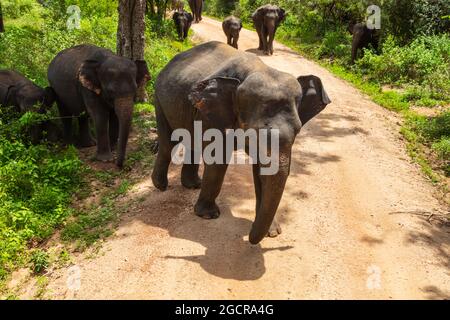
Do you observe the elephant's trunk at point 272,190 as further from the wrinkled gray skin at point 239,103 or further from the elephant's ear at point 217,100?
the elephant's ear at point 217,100

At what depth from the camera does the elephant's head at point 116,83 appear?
7773 mm

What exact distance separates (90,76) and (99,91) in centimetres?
31

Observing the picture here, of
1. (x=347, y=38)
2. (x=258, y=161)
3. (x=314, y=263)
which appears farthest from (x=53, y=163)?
(x=347, y=38)

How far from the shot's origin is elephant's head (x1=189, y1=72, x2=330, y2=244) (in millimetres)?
4746

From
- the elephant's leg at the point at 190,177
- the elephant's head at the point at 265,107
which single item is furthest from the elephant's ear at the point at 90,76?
the elephant's head at the point at 265,107

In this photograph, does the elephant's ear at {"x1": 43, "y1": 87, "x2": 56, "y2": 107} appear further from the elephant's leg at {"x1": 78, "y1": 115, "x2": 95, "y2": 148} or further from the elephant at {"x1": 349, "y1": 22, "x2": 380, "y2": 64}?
the elephant at {"x1": 349, "y1": 22, "x2": 380, "y2": 64}

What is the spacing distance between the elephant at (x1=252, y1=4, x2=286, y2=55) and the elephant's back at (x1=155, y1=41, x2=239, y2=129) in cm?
1322

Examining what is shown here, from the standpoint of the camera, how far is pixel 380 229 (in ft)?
21.5

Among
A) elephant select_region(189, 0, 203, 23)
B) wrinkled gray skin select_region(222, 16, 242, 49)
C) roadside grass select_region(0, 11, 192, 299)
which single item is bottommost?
roadside grass select_region(0, 11, 192, 299)

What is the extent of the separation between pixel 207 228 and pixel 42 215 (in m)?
2.64

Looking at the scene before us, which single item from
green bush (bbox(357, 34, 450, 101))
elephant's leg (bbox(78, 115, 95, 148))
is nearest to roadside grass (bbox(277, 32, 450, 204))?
green bush (bbox(357, 34, 450, 101))

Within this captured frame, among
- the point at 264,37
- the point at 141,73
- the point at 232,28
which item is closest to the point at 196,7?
the point at 232,28

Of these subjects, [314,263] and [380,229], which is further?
[380,229]

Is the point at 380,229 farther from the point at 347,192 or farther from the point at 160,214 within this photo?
the point at 160,214
